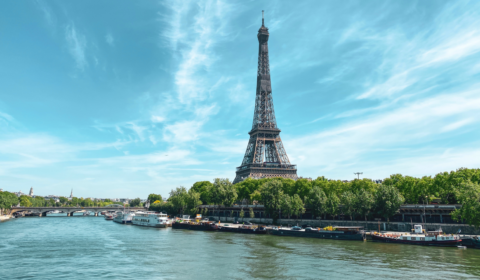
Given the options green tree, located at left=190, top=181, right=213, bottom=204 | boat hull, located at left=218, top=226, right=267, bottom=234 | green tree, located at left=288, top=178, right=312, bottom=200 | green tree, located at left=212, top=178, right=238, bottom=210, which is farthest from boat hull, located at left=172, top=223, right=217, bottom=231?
green tree, located at left=288, top=178, right=312, bottom=200

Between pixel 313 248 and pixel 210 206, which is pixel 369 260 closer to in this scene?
pixel 313 248

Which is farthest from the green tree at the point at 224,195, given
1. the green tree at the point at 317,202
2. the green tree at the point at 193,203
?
the green tree at the point at 317,202

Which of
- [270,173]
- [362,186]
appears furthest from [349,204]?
[270,173]

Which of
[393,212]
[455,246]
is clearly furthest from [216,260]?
[393,212]

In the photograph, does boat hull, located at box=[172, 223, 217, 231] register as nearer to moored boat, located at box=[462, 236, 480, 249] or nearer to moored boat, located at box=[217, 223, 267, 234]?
moored boat, located at box=[217, 223, 267, 234]

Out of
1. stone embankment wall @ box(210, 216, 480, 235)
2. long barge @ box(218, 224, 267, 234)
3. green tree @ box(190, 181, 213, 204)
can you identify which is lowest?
long barge @ box(218, 224, 267, 234)

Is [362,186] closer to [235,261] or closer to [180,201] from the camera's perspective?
[235,261]
